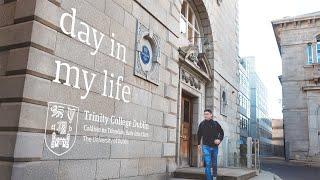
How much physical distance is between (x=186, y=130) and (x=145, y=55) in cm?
482

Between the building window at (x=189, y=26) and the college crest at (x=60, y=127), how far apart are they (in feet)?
24.2

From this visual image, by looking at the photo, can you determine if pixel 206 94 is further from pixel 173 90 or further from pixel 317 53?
pixel 317 53

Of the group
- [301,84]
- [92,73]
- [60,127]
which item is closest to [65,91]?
[60,127]

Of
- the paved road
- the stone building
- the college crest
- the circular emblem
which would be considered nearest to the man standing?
the stone building

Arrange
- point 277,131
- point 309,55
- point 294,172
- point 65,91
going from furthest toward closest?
point 277,131, point 309,55, point 294,172, point 65,91

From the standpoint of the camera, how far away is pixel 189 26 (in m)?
13.4

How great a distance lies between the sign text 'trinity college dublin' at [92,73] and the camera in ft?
18.3

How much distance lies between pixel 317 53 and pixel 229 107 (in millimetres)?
13951

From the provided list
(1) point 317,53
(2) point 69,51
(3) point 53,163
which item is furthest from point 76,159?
(1) point 317,53

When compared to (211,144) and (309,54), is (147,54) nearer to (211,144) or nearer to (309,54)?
(211,144)

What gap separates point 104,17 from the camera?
6.66 meters

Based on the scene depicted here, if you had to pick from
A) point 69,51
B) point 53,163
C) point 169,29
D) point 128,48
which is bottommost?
point 53,163

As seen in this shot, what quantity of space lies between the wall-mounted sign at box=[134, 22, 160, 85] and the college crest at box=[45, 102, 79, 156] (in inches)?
92.3

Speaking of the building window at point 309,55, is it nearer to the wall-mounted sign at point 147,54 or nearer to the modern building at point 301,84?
the modern building at point 301,84
